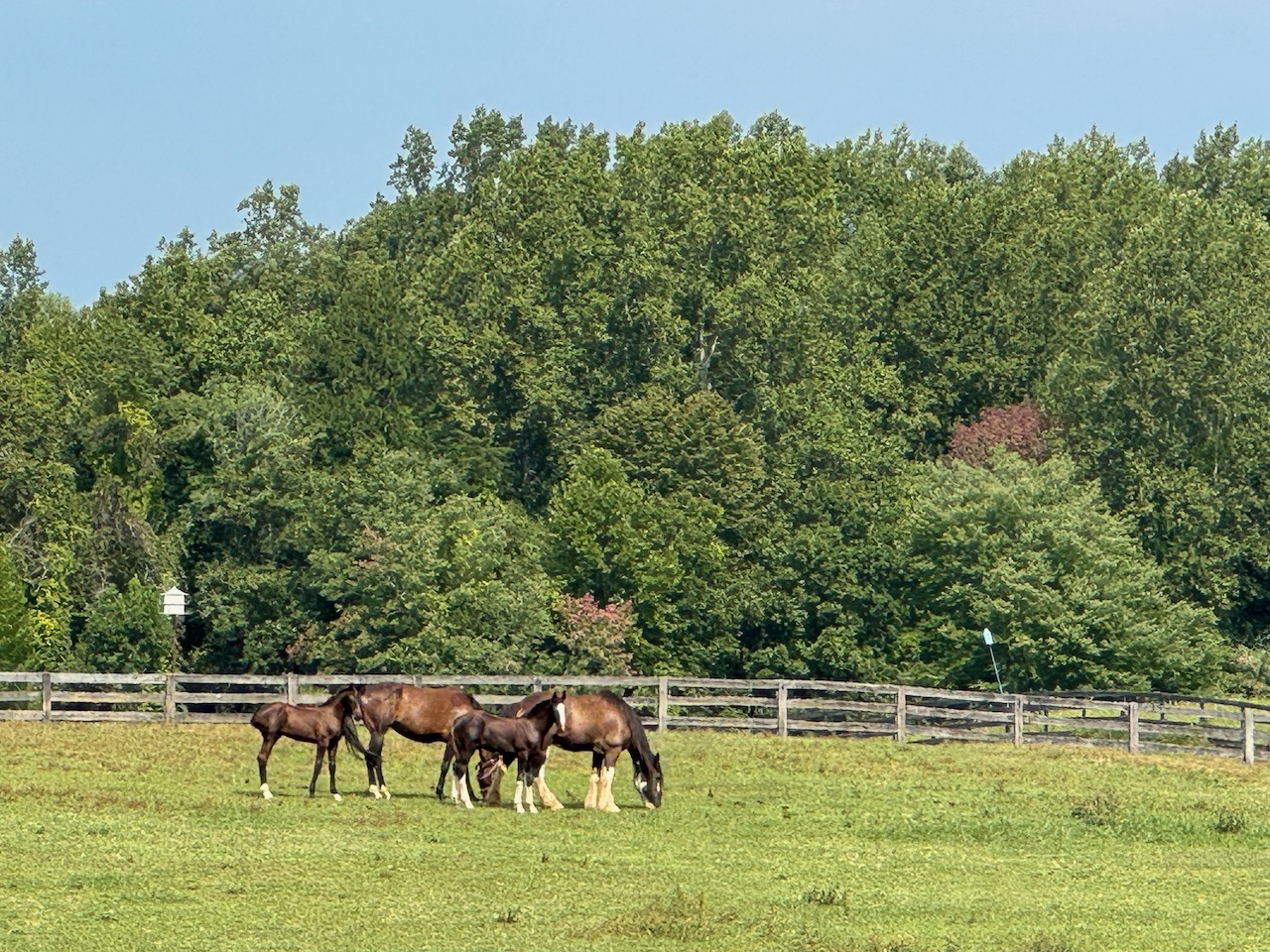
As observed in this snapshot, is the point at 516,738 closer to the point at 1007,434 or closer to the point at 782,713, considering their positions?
the point at 782,713

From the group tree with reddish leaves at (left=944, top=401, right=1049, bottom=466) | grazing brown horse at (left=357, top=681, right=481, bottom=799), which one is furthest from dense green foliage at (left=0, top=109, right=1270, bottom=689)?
grazing brown horse at (left=357, top=681, right=481, bottom=799)

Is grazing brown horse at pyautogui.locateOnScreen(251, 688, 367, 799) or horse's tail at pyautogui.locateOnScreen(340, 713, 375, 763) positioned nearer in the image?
grazing brown horse at pyautogui.locateOnScreen(251, 688, 367, 799)

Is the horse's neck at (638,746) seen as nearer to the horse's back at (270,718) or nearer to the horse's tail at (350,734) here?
the horse's tail at (350,734)

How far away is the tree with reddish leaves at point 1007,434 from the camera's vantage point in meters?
62.7

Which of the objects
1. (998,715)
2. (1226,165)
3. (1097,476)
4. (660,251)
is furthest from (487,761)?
(1226,165)

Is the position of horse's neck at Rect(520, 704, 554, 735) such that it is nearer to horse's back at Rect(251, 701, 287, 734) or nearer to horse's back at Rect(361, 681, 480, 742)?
horse's back at Rect(361, 681, 480, 742)

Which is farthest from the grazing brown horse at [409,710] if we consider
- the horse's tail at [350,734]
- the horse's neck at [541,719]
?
the horse's neck at [541,719]

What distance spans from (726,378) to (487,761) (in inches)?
1863

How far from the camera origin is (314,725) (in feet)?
75.9

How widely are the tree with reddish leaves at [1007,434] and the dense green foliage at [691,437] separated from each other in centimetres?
16

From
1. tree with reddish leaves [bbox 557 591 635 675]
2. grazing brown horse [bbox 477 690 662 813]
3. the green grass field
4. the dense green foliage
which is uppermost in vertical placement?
the dense green foliage

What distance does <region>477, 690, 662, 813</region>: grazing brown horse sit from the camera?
2247cm

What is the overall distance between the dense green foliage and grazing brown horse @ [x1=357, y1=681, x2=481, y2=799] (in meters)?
24.4

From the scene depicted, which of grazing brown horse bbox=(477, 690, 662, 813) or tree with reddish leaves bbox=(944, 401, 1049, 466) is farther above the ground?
tree with reddish leaves bbox=(944, 401, 1049, 466)
